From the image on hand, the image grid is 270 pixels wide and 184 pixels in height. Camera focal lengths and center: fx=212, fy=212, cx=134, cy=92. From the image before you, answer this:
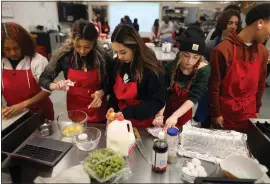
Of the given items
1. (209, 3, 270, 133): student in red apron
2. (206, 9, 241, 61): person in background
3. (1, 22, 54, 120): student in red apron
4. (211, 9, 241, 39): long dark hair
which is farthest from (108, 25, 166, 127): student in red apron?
(211, 9, 241, 39): long dark hair

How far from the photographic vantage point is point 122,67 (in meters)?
1.49

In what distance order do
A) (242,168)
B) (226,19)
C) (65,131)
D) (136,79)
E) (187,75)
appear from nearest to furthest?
(242,168), (65,131), (136,79), (187,75), (226,19)

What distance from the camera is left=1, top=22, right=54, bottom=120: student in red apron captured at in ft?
4.48

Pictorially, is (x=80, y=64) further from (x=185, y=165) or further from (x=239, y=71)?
(x=239, y=71)

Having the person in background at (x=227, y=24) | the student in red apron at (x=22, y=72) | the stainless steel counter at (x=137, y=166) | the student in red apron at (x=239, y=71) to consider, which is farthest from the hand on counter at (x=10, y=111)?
the person in background at (x=227, y=24)

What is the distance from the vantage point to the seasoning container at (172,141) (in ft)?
3.46

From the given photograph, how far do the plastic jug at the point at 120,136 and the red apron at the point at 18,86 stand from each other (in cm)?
66

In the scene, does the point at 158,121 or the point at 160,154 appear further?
the point at 158,121

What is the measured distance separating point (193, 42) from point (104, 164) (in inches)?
35.8

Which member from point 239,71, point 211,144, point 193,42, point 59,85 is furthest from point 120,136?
point 239,71

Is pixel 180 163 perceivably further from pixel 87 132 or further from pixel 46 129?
pixel 46 129

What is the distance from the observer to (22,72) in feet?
4.92

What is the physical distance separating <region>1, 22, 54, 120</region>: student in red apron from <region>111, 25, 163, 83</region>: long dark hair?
605 millimetres

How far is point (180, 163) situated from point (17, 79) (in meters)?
1.24
